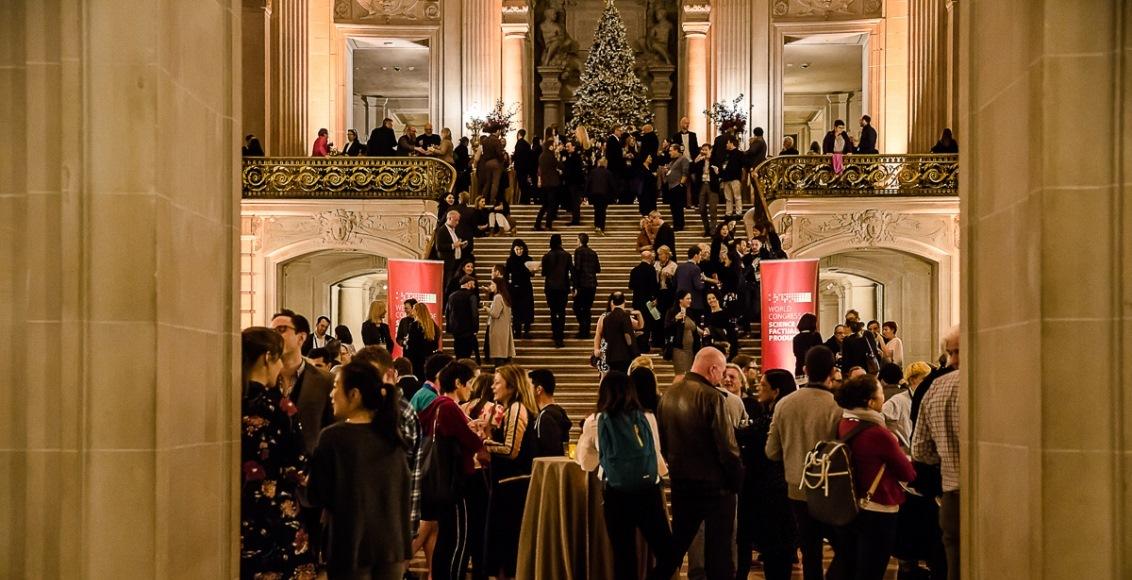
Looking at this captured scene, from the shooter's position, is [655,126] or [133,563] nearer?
[133,563]

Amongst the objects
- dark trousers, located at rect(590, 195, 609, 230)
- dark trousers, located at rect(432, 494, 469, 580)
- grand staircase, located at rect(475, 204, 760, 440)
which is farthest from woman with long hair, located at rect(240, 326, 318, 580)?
dark trousers, located at rect(590, 195, 609, 230)

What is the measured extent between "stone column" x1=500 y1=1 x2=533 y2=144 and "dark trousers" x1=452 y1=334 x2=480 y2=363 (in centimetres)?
1416

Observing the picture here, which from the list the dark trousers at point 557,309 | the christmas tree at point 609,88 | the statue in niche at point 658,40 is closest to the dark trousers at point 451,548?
the dark trousers at point 557,309

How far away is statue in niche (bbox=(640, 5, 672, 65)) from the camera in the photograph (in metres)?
35.8

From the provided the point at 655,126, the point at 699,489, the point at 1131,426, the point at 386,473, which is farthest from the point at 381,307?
the point at 655,126

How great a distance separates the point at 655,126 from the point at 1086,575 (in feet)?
98.3

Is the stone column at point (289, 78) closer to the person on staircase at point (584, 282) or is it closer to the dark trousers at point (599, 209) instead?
the dark trousers at point (599, 209)

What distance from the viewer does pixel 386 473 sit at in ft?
21.8

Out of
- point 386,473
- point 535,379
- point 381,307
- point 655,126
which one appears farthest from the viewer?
point 655,126

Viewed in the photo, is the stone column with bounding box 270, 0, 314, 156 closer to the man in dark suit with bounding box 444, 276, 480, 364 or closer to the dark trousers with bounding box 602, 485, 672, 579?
the man in dark suit with bounding box 444, 276, 480, 364

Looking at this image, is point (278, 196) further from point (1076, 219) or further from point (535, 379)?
point (1076, 219)

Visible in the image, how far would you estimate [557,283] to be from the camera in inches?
760

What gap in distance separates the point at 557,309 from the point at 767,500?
9.84 m

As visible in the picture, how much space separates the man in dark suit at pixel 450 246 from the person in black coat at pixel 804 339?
5.36 metres
